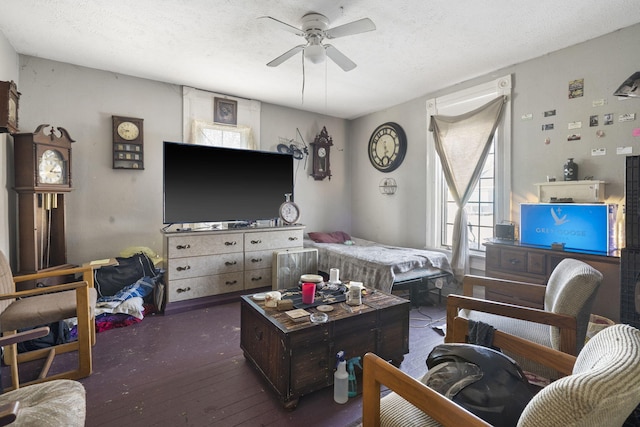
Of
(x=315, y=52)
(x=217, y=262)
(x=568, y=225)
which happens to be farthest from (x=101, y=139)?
(x=568, y=225)

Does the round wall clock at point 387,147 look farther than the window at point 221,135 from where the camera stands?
Yes

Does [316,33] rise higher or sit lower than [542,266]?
higher

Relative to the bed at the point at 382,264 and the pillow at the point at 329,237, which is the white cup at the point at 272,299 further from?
the pillow at the point at 329,237

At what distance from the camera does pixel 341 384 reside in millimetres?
1789

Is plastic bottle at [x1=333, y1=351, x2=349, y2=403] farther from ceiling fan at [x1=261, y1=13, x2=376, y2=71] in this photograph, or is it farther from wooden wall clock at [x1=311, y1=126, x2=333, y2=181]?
wooden wall clock at [x1=311, y1=126, x2=333, y2=181]

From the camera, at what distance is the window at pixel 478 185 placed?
10.6 ft

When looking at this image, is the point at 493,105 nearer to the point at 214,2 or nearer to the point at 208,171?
the point at 214,2

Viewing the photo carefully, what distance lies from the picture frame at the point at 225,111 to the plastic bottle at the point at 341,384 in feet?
11.1

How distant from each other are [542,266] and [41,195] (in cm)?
452

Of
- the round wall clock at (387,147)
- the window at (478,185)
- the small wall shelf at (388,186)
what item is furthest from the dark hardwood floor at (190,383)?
the round wall clock at (387,147)

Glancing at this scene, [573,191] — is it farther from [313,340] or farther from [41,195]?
[41,195]

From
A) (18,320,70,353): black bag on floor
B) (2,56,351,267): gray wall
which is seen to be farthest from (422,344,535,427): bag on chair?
Result: (2,56,351,267): gray wall

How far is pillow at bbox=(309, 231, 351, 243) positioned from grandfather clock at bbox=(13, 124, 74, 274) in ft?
9.50

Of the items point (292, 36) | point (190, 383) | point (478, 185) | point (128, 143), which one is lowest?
point (190, 383)
